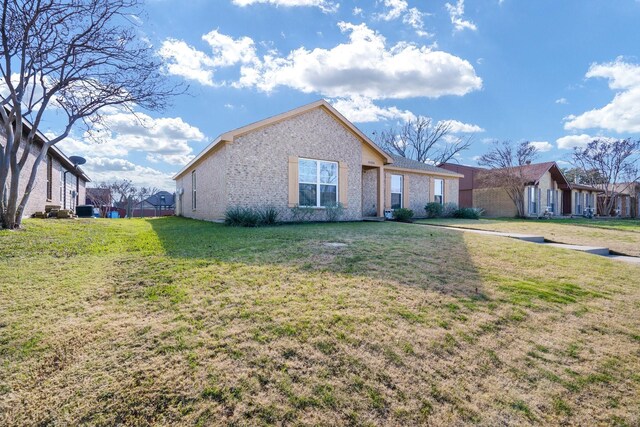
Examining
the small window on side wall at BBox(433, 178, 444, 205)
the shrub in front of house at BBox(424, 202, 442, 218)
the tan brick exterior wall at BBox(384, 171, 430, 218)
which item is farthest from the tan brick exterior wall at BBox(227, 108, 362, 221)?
the small window on side wall at BBox(433, 178, 444, 205)

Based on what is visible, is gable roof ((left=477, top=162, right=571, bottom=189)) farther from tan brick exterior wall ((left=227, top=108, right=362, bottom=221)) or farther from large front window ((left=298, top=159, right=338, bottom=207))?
large front window ((left=298, top=159, right=338, bottom=207))

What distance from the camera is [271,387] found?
2350 millimetres

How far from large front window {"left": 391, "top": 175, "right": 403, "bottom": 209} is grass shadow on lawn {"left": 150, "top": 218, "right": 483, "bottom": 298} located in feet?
30.5

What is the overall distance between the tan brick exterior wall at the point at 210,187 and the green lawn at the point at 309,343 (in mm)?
6600

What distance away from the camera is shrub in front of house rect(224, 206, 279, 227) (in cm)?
1050

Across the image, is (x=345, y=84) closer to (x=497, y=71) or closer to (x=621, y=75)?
(x=497, y=71)

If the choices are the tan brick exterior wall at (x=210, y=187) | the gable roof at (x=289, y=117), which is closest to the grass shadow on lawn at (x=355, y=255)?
the tan brick exterior wall at (x=210, y=187)

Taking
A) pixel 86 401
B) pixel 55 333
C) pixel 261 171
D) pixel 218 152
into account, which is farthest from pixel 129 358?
pixel 218 152

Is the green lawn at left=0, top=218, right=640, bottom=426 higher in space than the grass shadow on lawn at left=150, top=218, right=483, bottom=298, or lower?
lower

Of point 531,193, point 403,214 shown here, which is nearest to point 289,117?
point 403,214

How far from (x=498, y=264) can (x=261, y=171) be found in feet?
27.2

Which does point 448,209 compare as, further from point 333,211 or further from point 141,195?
point 141,195

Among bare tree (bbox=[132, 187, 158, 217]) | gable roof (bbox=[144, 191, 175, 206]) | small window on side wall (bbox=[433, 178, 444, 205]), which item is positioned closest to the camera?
small window on side wall (bbox=[433, 178, 444, 205])

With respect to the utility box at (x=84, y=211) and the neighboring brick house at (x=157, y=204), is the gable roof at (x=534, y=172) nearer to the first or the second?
the utility box at (x=84, y=211)
